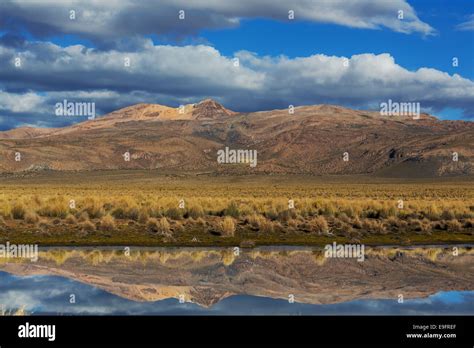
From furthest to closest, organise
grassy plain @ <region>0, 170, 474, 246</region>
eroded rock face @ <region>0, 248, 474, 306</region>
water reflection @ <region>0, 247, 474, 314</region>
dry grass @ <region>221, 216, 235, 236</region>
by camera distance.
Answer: dry grass @ <region>221, 216, 235, 236</region> < grassy plain @ <region>0, 170, 474, 246</region> < eroded rock face @ <region>0, 248, 474, 306</region> < water reflection @ <region>0, 247, 474, 314</region>

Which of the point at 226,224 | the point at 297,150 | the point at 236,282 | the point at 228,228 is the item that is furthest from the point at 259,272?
the point at 297,150

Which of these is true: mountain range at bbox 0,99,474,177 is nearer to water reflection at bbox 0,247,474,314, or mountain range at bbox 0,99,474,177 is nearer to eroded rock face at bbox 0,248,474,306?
eroded rock face at bbox 0,248,474,306

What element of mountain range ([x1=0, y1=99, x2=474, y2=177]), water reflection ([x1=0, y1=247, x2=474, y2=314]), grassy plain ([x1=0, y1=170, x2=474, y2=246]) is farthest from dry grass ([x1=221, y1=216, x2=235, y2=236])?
mountain range ([x1=0, y1=99, x2=474, y2=177])

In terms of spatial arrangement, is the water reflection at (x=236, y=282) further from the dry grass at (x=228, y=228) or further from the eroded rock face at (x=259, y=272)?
the dry grass at (x=228, y=228)

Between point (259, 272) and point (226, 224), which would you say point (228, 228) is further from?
point (259, 272)

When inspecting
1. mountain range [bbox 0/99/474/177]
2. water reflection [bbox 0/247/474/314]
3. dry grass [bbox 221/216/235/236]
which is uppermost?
mountain range [bbox 0/99/474/177]
